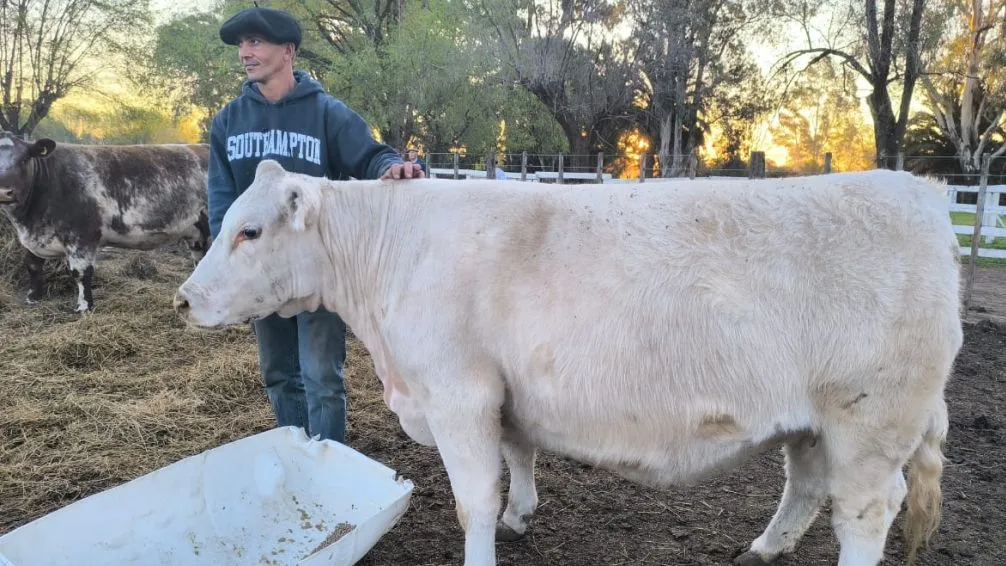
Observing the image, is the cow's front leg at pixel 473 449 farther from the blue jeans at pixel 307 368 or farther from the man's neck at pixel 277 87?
the man's neck at pixel 277 87

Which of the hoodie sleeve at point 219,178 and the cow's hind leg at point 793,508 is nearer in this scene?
the cow's hind leg at point 793,508

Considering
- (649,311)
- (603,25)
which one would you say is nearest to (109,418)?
(649,311)

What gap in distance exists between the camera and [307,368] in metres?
3.23

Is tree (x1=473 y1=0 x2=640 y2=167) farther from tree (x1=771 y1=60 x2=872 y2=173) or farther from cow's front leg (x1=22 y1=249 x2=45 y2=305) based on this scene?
cow's front leg (x1=22 y1=249 x2=45 y2=305)

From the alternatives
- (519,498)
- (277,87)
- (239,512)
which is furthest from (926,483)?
(277,87)

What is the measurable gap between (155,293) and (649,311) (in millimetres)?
7671

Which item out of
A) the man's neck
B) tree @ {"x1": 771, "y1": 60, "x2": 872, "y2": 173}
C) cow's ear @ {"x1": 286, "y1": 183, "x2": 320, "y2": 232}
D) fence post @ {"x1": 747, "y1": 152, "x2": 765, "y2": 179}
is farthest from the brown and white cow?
tree @ {"x1": 771, "y1": 60, "x2": 872, "y2": 173}

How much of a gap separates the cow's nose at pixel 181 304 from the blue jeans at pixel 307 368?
69 centimetres

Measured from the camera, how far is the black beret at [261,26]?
2.91m

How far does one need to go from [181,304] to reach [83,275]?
6.19 metres

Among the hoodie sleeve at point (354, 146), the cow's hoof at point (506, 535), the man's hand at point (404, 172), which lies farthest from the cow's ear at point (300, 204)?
the cow's hoof at point (506, 535)

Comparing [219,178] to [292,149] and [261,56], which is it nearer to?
[292,149]

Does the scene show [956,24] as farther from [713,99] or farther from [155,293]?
[155,293]

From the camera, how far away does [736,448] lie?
7.45ft
